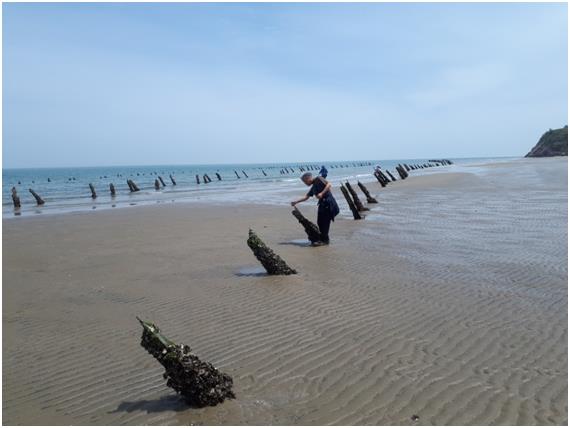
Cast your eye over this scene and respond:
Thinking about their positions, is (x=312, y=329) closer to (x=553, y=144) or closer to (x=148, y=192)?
(x=148, y=192)

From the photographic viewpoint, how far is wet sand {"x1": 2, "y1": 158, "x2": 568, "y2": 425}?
4.28 meters

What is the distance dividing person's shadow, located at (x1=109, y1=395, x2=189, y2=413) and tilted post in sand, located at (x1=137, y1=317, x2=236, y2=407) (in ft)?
0.33

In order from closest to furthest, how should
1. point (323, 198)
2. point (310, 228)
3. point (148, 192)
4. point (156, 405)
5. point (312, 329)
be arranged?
point (156, 405) < point (312, 329) < point (323, 198) < point (310, 228) < point (148, 192)

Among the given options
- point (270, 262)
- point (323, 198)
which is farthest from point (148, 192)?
point (270, 262)

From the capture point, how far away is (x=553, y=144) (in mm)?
97000

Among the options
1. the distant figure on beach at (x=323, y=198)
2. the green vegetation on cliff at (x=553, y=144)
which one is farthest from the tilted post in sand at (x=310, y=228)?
the green vegetation on cliff at (x=553, y=144)

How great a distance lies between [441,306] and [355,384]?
271cm

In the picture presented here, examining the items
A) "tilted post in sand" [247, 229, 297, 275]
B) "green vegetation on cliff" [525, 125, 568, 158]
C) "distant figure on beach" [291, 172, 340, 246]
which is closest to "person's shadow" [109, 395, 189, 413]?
"tilted post in sand" [247, 229, 297, 275]

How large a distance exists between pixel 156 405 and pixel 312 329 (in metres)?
2.32

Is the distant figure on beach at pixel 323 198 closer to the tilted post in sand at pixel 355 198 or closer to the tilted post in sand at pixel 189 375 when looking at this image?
the tilted post in sand at pixel 355 198

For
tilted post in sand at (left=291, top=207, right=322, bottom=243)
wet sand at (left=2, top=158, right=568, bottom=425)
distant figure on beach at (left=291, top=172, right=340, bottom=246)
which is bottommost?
wet sand at (left=2, top=158, right=568, bottom=425)

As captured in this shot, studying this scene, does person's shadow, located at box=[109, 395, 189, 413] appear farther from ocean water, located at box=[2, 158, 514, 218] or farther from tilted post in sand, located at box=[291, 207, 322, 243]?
ocean water, located at box=[2, 158, 514, 218]

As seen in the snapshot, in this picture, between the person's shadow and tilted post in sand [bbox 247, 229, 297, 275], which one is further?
tilted post in sand [bbox 247, 229, 297, 275]

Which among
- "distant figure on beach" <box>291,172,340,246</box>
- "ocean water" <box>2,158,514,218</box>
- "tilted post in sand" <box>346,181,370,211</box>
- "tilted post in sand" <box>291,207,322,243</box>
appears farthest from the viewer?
"ocean water" <box>2,158,514,218</box>
